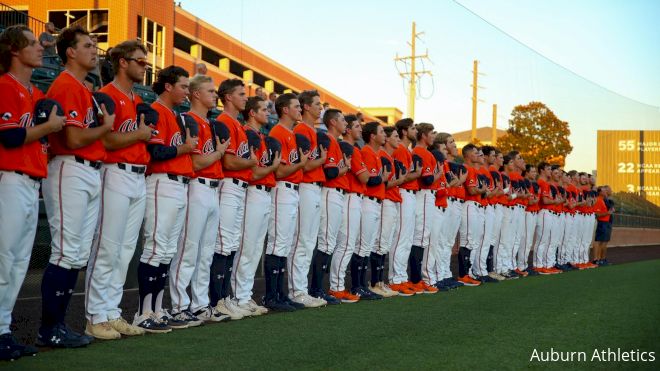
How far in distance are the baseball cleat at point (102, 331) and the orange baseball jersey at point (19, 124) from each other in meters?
1.16

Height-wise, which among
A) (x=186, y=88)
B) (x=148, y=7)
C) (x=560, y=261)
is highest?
(x=148, y=7)

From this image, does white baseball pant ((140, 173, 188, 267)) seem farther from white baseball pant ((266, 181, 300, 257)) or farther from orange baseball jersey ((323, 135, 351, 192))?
orange baseball jersey ((323, 135, 351, 192))

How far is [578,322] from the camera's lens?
243 inches

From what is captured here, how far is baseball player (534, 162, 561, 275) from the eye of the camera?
13.9 metres

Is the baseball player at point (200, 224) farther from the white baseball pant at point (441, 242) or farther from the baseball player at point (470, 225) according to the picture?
the baseball player at point (470, 225)

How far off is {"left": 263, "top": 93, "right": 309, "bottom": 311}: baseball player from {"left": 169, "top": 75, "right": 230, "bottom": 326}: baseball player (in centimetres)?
91

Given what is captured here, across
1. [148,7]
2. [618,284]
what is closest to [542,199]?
[618,284]

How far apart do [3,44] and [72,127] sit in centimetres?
64

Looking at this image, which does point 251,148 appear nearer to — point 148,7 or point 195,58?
point 148,7

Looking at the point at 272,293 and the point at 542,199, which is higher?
the point at 542,199

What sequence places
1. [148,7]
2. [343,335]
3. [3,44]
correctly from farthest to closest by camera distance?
[148,7] < [343,335] < [3,44]

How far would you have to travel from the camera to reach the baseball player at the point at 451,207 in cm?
980

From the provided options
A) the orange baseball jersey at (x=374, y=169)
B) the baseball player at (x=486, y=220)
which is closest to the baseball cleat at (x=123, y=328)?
the orange baseball jersey at (x=374, y=169)

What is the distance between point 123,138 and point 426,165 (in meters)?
5.00
